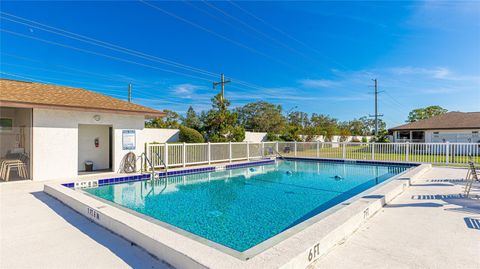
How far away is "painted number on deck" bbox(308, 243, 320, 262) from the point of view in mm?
2644

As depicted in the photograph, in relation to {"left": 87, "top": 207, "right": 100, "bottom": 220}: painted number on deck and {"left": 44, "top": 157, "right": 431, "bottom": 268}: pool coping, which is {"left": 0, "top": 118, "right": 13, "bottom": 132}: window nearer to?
{"left": 44, "top": 157, "right": 431, "bottom": 268}: pool coping

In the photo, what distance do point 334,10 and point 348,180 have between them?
9.89 meters

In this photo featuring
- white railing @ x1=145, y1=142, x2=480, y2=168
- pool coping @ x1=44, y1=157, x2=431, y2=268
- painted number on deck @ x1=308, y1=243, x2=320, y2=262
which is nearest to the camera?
pool coping @ x1=44, y1=157, x2=431, y2=268

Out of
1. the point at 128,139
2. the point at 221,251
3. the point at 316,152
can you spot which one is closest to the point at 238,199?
the point at 221,251

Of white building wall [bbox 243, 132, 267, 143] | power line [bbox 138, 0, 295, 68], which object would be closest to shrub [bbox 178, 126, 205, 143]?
white building wall [bbox 243, 132, 267, 143]

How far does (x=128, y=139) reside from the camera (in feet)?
31.7

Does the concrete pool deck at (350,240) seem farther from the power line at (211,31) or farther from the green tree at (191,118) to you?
the green tree at (191,118)

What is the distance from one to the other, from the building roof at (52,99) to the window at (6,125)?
1572 mm

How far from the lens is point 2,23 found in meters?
11.8

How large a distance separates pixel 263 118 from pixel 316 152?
18.6 meters

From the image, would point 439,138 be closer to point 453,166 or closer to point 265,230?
point 453,166

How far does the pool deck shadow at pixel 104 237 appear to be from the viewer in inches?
109

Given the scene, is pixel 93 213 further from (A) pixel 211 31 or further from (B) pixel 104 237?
(A) pixel 211 31

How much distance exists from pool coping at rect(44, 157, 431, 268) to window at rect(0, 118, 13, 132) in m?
7.75
